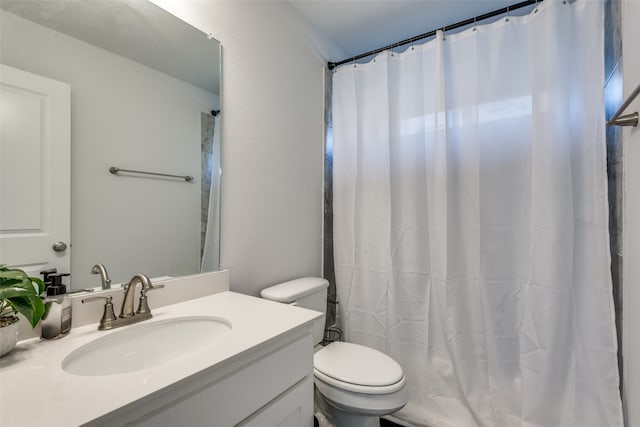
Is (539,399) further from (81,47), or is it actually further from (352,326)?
(81,47)

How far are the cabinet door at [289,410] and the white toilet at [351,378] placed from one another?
0.83 ft

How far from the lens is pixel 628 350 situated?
106 centimetres

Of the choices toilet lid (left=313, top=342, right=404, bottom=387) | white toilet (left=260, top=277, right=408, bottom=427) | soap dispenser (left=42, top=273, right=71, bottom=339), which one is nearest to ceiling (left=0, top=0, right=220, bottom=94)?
soap dispenser (left=42, top=273, right=71, bottom=339)

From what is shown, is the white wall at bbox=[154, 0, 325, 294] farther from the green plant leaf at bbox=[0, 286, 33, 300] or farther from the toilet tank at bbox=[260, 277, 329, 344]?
the green plant leaf at bbox=[0, 286, 33, 300]

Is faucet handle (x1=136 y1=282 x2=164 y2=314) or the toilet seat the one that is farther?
the toilet seat

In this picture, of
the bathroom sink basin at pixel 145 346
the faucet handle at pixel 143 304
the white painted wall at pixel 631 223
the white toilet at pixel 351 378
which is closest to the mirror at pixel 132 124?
the faucet handle at pixel 143 304

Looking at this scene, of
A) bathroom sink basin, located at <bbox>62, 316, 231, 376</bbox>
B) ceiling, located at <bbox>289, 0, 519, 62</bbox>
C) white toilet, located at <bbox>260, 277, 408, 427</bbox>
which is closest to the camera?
bathroom sink basin, located at <bbox>62, 316, 231, 376</bbox>

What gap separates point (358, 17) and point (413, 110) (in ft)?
2.20

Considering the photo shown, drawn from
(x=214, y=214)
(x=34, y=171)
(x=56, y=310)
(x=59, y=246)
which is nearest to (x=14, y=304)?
(x=56, y=310)

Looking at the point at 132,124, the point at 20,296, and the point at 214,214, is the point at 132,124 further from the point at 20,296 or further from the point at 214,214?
the point at 20,296

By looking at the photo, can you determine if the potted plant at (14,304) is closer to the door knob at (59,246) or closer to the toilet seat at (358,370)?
the door knob at (59,246)

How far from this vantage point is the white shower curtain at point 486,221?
1.22 meters

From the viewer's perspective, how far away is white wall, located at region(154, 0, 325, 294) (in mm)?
1316

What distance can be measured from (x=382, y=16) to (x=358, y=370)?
192cm
